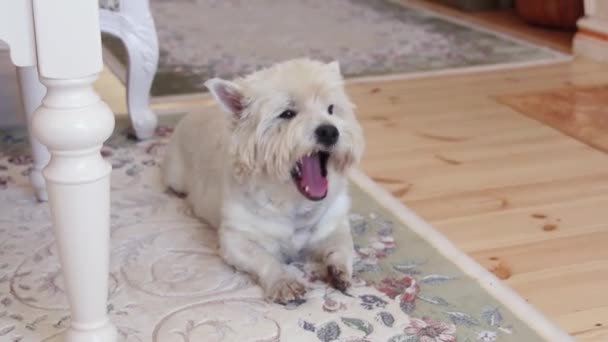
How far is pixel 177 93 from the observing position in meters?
2.54

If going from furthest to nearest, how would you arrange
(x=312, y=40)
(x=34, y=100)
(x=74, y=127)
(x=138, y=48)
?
(x=312, y=40) < (x=138, y=48) < (x=34, y=100) < (x=74, y=127)

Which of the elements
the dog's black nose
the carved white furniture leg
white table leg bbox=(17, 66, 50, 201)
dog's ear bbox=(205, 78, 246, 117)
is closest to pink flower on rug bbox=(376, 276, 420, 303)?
the dog's black nose

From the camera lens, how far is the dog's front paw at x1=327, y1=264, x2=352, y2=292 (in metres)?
1.37

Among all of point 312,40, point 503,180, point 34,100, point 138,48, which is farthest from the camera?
point 312,40

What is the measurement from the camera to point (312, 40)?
130 inches

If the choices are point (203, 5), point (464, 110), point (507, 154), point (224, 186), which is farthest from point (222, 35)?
point (224, 186)

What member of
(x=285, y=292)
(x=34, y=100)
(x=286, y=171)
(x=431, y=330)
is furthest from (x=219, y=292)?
(x=34, y=100)

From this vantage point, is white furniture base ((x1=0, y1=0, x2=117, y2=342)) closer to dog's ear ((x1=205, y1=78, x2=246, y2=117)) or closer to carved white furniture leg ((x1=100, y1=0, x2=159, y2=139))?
dog's ear ((x1=205, y1=78, x2=246, y2=117))

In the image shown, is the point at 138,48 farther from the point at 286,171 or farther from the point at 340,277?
the point at 340,277

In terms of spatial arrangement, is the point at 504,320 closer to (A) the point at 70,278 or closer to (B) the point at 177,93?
(A) the point at 70,278

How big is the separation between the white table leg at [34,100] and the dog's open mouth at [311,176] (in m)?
0.54

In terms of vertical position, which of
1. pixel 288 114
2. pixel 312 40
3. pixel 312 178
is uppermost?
pixel 288 114

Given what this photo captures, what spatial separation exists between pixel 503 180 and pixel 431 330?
694mm

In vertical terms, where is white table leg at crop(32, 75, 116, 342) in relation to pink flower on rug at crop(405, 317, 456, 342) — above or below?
above
